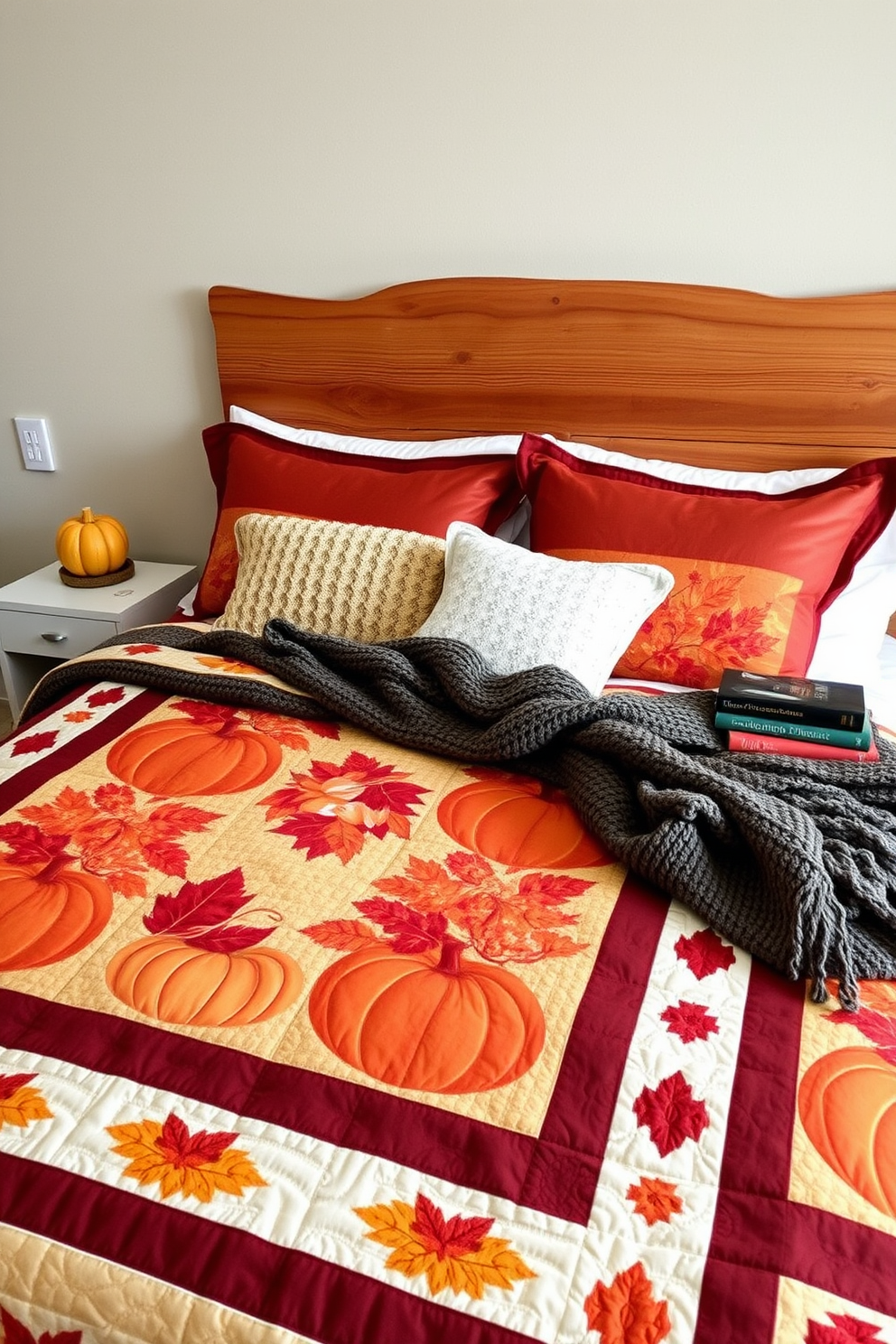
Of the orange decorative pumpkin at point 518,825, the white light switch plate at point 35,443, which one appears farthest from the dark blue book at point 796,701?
the white light switch plate at point 35,443

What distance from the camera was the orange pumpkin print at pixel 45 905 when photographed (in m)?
1.11

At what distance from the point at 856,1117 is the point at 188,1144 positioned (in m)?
0.60

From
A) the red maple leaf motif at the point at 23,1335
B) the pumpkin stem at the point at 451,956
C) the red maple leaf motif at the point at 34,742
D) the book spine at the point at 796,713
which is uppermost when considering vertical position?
the book spine at the point at 796,713

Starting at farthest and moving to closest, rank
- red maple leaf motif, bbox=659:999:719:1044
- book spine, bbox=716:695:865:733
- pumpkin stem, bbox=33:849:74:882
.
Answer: book spine, bbox=716:695:865:733
pumpkin stem, bbox=33:849:74:882
red maple leaf motif, bbox=659:999:719:1044

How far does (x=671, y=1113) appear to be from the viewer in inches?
36.3

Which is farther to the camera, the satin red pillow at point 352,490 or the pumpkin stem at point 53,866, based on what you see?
the satin red pillow at point 352,490

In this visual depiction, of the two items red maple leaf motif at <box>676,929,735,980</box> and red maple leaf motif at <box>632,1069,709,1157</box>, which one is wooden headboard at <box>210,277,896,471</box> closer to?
red maple leaf motif at <box>676,929,735,980</box>

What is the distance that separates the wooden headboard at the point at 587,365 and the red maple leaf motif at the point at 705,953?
117cm

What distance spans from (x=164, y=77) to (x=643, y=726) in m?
1.81

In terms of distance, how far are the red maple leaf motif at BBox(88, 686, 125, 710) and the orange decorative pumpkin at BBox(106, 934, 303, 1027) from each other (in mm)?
649

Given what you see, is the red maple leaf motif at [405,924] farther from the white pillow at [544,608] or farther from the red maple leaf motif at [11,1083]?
the white pillow at [544,608]

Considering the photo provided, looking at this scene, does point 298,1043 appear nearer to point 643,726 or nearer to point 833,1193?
point 833,1193

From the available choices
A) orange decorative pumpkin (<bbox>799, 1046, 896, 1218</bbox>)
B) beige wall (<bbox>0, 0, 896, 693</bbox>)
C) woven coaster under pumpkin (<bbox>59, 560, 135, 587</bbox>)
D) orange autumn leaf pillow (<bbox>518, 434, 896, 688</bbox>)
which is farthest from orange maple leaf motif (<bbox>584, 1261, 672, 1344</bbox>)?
woven coaster under pumpkin (<bbox>59, 560, 135, 587</bbox>)

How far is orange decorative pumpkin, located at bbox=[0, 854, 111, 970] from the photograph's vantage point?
1.11m
